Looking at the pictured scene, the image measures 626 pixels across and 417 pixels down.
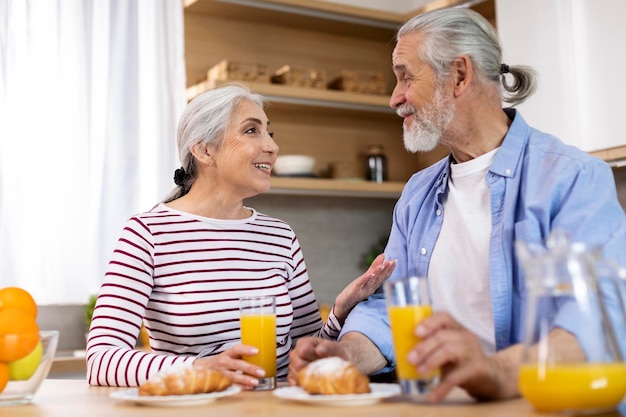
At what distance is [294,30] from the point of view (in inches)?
160

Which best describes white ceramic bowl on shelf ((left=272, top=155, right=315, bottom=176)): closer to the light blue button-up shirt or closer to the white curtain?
the white curtain

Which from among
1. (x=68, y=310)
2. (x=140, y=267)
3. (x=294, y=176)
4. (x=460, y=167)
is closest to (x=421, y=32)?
(x=460, y=167)

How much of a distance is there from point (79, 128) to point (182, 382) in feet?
8.20

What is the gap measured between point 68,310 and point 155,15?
139 centimetres

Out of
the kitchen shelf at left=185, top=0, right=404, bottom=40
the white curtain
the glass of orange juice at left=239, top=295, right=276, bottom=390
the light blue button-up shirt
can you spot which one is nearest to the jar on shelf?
the kitchen shelf at left=185, top=0, right=404, bottom=40

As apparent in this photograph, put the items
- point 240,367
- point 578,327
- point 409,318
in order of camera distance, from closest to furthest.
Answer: point 578,327 < point 409,318 < point 240,367

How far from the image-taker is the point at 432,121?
74.6 inches

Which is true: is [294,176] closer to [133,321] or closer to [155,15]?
[155,15]

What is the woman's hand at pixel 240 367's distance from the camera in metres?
1.33

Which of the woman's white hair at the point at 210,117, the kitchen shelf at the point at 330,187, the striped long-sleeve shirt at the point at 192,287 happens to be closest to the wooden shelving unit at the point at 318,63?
the kitchen shelf at the point at 330,187

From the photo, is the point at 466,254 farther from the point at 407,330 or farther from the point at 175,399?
the point at 175,399

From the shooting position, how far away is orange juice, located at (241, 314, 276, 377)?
1.36 meters

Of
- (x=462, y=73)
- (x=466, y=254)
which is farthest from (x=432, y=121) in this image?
(x=466, y=254)

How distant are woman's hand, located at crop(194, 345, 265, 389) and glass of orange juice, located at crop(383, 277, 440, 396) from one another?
1.05 ft
